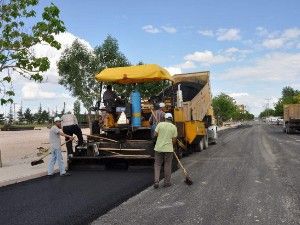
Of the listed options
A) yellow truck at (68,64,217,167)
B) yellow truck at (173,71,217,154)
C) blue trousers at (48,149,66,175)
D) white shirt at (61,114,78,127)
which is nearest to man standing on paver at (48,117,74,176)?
blue trousers at (48,149,66,175)

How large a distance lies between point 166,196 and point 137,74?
5690 mm

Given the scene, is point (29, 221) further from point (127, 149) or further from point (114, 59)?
point (114, 59)

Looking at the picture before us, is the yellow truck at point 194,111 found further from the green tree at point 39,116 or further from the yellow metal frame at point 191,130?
the green tree at point 39,116

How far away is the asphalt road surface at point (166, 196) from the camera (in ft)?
23.3

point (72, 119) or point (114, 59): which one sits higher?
point (114, 59)

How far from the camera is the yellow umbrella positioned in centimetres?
1388

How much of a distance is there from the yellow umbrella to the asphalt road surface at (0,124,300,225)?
280cm

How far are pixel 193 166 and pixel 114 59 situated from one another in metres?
34.6

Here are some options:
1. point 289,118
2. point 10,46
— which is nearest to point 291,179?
point 10,46

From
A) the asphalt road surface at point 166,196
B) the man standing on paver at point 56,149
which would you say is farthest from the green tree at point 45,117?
the asphalt road surface at point 166,196

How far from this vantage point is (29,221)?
7168mm

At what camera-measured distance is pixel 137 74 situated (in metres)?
14.0

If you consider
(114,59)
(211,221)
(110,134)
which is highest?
(114,59)

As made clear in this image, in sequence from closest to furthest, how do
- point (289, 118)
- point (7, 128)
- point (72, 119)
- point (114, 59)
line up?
point (72, 119) < point (289, 118) < point (114, 59) < point (7, 128)
